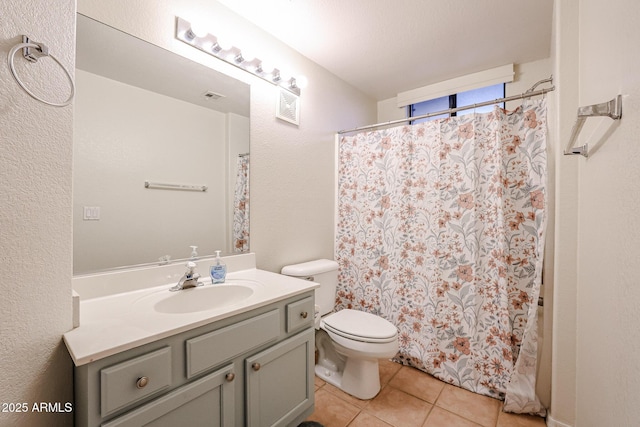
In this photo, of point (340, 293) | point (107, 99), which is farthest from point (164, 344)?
point (340, 293)

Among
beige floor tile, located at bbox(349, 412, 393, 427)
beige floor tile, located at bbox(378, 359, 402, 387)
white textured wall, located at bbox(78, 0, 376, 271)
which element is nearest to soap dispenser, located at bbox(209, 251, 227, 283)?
white textured wall, located at bbox(78, 0, 376, 271)

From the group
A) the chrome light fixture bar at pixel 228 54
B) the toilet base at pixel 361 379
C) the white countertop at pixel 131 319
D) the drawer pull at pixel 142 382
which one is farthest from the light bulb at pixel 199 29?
the toilet base at pixel 361 379

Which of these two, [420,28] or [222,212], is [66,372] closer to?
[222,212]

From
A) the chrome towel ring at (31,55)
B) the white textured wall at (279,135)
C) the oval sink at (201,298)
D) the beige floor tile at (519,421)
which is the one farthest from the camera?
the beige floor tile at (519,421)

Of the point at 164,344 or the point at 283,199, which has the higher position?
the point at 283,199

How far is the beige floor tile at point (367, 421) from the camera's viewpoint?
1500mm

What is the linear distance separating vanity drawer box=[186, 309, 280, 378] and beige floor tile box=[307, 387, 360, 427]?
→ 754 millimetres

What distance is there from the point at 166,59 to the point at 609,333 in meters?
1.99

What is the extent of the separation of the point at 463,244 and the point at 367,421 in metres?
1.23

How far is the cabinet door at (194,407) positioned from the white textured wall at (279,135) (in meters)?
0.85

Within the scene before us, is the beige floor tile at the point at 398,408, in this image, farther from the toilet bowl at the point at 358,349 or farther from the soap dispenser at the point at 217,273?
the soap dispenser at the point at 217,273

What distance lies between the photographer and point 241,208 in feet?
5.54

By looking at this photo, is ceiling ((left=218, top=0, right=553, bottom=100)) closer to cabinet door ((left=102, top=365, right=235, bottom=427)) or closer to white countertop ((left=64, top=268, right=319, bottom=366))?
white countertop ((left=64, top=268, right=319, bottom=366))

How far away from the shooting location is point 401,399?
1.70 m
